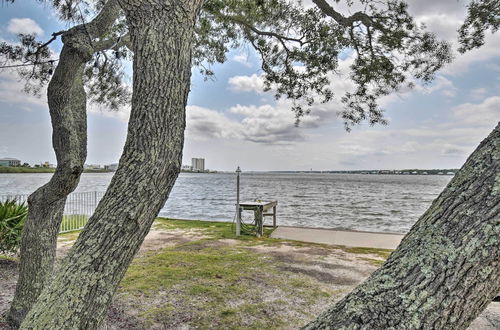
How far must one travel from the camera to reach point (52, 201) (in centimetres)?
291

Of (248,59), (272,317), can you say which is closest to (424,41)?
(248,59)

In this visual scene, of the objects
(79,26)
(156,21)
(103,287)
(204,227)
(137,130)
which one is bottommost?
(204,227)

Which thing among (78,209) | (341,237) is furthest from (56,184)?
(78,209)

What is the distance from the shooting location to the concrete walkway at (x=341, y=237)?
8.12 meters

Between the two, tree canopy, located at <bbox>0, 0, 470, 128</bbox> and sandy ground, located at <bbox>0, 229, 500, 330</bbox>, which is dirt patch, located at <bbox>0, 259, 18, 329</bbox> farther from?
tree canopy, located at <bbox>0, 0, 470, 128</bbox>

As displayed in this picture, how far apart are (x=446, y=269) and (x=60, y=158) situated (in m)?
2.98

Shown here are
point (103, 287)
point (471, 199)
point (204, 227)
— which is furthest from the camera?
point (204, 227)

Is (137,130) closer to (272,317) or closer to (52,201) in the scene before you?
(52,201)

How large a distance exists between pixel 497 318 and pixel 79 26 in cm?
536

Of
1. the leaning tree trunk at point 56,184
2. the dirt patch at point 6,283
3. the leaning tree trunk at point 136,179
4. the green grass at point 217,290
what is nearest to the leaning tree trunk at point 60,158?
the leaning tree trunk at point 56,184

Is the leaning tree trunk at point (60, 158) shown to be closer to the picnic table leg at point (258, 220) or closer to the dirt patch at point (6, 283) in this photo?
the dirt patch at point (6, 283)

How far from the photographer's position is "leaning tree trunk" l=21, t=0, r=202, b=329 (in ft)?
3.91

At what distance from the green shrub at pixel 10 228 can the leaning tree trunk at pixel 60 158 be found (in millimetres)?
2674

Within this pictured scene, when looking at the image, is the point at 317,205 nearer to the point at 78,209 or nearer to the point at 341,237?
the point at 341,237
